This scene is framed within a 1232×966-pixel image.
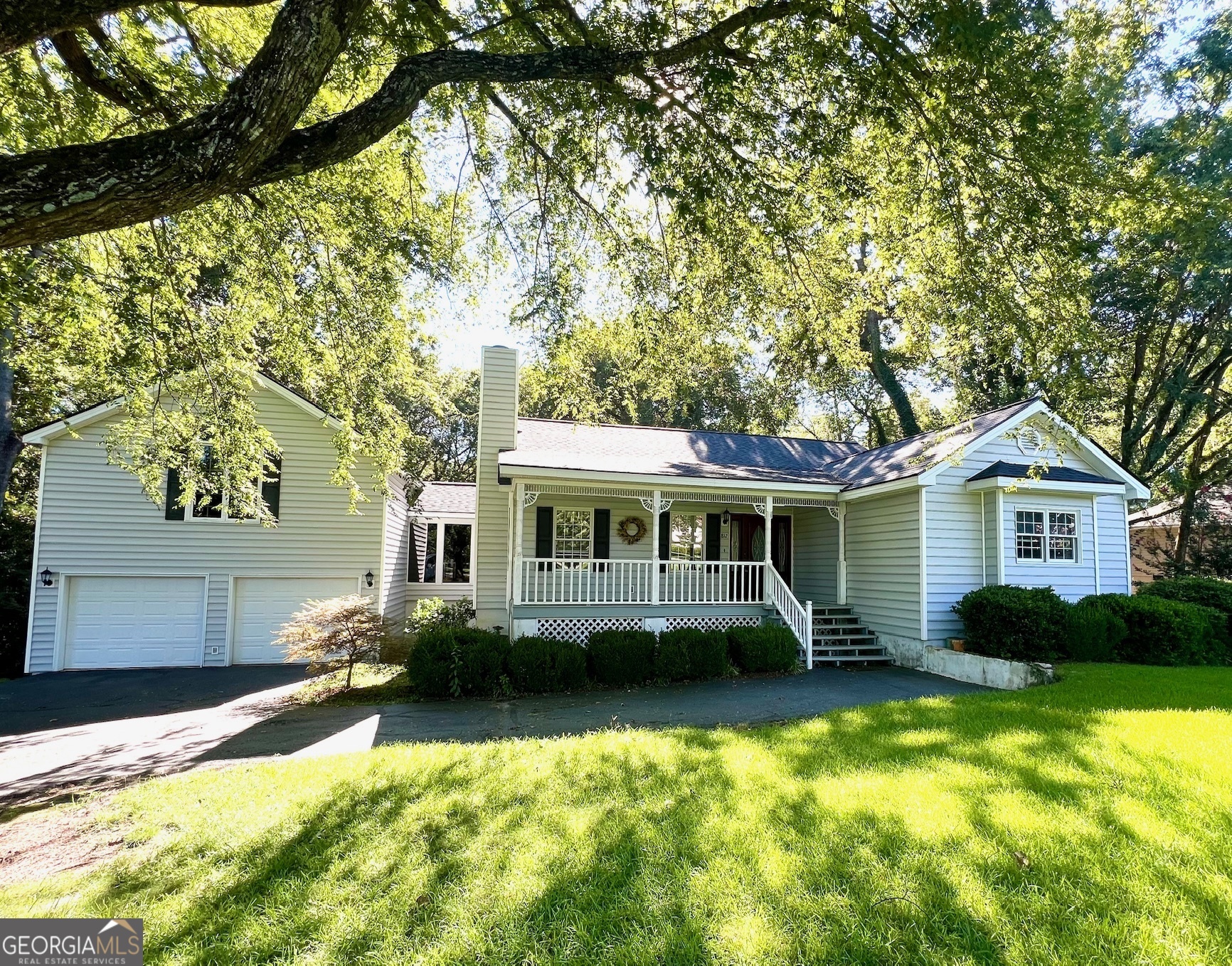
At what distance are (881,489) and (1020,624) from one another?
325 cm

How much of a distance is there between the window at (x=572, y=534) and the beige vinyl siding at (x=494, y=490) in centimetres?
120

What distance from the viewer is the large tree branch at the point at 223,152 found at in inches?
110

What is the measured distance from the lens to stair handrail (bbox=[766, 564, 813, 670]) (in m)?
10.9

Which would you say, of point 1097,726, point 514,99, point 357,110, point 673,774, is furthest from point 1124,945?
point 514,99

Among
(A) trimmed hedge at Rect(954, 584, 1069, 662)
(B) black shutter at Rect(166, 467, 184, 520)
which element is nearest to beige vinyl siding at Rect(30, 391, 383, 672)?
(B) black shutter at Rect(166, 467, 184, 520)

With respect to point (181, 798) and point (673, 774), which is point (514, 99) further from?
point (181, 798)

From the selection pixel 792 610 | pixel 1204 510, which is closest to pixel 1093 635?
pixel 792 610

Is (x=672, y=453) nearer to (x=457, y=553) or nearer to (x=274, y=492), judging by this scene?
(x=457, y=553)

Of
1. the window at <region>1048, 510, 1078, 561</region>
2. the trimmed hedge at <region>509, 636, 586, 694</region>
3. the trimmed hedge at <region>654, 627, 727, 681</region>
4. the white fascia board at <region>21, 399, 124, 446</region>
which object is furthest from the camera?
the window at <region>1048, 510, 1078, 561</region>

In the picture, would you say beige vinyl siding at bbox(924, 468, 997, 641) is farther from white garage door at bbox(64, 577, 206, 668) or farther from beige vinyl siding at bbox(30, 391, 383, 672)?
white garage door at bbox(64, 577, 206, 668)

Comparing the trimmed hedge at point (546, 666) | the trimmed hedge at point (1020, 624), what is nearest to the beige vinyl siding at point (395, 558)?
the trimmed hedge at point (546, 666)

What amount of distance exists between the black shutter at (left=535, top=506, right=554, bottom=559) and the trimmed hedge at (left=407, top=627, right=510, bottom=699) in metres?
3.82

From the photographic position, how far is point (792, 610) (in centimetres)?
1146

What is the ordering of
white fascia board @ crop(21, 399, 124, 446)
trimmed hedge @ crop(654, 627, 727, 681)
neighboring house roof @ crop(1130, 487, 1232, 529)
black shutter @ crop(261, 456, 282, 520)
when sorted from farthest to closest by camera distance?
neighboring house roof @ crop(1130, 487, 1232, 529), black shutter @ crop(261, 456, 282, 520), white fascia board @ crop(21, 399, 124, 446), trimmed hedge @ crop(654, 627, 727, 681)
